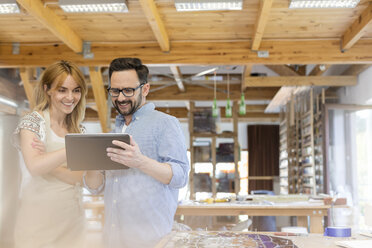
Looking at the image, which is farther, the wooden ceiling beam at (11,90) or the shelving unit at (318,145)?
the shelving unit at (318,145)

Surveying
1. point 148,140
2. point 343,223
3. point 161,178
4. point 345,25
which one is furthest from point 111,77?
point 343,223

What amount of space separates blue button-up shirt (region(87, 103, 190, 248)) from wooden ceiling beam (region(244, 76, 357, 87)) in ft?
21.6

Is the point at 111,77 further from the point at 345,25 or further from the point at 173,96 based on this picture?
the point at 173,96

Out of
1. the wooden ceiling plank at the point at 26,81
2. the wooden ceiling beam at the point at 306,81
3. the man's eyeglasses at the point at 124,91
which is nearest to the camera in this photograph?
the man's eyeglasses at the point at 124,91

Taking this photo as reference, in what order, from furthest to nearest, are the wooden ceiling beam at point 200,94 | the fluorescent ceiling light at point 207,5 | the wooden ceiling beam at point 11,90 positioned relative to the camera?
the wooden ceiling beam at point 200,94 → the wooden ceiling beam at point 11,90 → the fluorescent ceiling light at point 207,5

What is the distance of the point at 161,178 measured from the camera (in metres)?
1.99

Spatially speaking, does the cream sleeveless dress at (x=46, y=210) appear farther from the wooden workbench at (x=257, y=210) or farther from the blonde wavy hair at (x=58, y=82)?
the wooden workbench at (x=257, y=210)

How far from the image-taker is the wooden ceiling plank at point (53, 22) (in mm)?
4984

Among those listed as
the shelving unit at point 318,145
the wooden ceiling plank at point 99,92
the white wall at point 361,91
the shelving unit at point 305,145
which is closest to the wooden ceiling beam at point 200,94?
the shelving unit at point 305,145

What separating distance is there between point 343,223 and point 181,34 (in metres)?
4.55

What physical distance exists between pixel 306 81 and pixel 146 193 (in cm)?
686

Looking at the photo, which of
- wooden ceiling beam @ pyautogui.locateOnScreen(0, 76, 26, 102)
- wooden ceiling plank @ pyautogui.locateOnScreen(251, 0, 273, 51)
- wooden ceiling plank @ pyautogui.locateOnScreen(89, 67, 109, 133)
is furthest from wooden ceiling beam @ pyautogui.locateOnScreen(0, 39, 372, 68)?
wooden ceiling beam @ pyautogui.locateOnScreen(0, 76, 26, 102)

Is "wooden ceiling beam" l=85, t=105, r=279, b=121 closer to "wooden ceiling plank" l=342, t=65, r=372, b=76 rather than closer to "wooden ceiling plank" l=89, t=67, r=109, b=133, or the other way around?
"wooden ceiling plank" l=342, t=65, r=372, b=76

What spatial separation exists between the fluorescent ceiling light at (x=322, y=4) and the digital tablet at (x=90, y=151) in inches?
146
